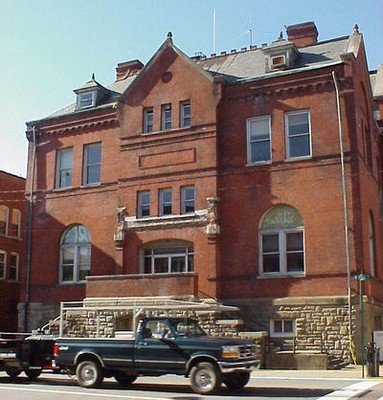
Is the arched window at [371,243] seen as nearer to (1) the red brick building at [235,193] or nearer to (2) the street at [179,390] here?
(1) the red brick building at [235,193]

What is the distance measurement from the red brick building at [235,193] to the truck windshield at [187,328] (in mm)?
10505

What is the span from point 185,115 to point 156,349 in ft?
55.6

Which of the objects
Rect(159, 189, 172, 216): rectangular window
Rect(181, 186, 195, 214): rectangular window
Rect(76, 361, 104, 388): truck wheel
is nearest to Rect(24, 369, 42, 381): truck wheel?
Rect(76, 361, 104, 388): truck wheel

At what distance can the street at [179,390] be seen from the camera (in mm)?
15336

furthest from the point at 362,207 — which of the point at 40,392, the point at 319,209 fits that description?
the point at 40,392

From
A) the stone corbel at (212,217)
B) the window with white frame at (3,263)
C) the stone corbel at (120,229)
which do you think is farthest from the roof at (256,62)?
the window with white frame at (3,263)

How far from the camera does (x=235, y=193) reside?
98.9 feet

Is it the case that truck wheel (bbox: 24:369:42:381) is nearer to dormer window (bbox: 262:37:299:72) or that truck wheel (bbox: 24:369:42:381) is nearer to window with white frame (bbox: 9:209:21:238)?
dormer window (bbox: 262:37:299:72)

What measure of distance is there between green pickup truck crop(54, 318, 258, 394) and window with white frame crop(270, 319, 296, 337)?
35.2ft

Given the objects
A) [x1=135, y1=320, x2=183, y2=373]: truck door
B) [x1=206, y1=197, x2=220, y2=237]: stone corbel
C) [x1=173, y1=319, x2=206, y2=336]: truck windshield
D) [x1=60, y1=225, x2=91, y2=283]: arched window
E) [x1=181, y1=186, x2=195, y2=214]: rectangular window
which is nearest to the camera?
[x1=135, y1=320, x2=183, y2=373]: truck door

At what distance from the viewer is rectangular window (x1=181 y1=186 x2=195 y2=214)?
31000 mm

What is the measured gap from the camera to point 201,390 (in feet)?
53.0

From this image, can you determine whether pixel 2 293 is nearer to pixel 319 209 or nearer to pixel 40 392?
pixel 319 209

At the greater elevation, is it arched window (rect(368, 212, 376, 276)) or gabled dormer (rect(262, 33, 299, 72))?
gabled dormer (rect(262, 33, 299, 72))
